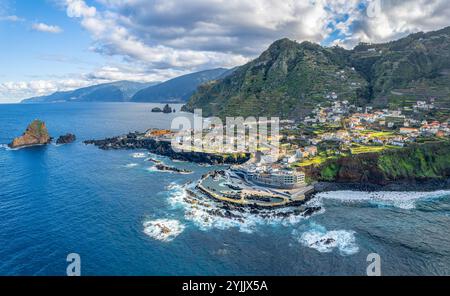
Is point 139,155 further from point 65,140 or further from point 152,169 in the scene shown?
point 65,140

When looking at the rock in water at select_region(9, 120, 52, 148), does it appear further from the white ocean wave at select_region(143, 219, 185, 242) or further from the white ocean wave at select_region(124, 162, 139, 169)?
the white ocean wave at select_region(143, 219, 185, 242)

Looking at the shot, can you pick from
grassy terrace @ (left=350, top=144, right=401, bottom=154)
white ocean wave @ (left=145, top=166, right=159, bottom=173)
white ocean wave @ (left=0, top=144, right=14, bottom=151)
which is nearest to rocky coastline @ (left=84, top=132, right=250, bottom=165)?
white ocean wave @ (left=145, top=166, right=159, bottom=173)

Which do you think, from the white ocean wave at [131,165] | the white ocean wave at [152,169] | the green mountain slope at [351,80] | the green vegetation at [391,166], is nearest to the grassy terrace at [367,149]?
the green vegetation at [391,166]

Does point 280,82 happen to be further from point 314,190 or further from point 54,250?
point 54,250

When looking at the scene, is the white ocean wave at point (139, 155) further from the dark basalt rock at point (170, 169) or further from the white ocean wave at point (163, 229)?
the white ocean wave at point (163, 229)

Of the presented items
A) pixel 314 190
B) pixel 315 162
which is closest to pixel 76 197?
pixel 314 190
